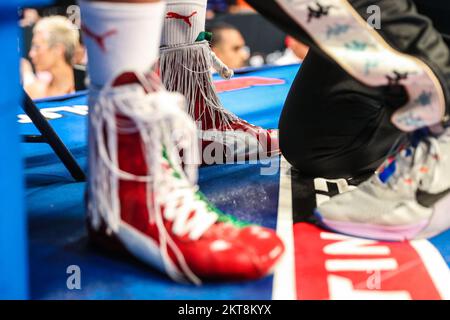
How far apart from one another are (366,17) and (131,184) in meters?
0.41

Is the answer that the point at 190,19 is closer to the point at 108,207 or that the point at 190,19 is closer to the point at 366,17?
the point at 366,17

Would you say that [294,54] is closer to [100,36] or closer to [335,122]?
[335,122]

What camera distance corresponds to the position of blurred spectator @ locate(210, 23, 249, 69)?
2.67 meters

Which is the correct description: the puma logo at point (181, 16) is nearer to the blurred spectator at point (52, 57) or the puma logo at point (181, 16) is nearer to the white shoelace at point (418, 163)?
the white shoelace at point (418, 163)

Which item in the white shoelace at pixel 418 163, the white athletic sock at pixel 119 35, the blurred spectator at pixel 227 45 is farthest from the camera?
the blurred spectator at pixel 227 45

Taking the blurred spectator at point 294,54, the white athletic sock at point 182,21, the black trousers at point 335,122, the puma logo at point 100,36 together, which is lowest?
the blurred spectator at point 294,54

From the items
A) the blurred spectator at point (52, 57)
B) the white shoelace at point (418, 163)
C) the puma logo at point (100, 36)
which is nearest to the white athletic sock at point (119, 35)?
the puma logo at point (100, 36)

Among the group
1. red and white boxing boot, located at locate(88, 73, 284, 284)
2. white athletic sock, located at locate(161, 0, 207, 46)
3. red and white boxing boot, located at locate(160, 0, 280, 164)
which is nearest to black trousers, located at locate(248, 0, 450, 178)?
red and white boxing boot, located at locate(160, 0, 280, 164)

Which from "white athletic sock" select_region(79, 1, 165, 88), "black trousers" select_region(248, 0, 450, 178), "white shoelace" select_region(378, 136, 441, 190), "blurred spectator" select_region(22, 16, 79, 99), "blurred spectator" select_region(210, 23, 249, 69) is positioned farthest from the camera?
"blurred spectator" select_region(210, 23, 249, 69)

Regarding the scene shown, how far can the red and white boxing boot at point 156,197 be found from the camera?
0.68 metres

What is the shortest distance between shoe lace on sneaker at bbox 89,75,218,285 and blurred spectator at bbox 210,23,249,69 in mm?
1989

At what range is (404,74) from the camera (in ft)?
2.54

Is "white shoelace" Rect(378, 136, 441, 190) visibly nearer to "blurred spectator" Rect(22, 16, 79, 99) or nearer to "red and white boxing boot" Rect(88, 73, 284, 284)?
"red and white boxing boot" Rect(88, 73, 284, 284)

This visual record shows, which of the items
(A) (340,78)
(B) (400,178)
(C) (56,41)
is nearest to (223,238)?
(B) (400,178)
